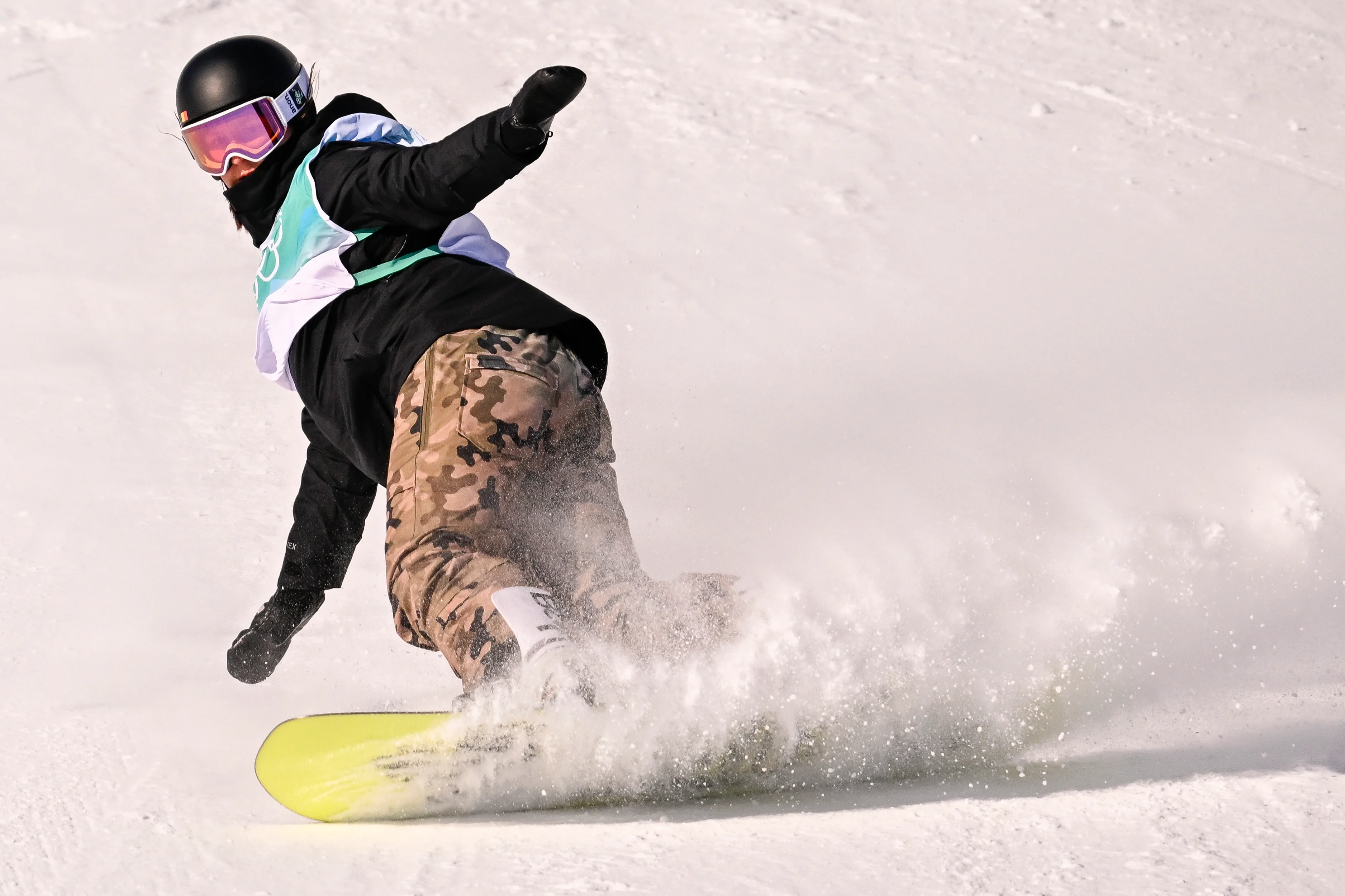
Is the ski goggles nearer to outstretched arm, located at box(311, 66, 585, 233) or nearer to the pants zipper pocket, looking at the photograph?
outstretched arm, located at box(311, 66, 585, 233)

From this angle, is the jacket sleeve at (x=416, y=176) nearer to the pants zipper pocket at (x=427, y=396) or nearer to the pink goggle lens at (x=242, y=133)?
the pink goggle lens at (x=242, y=133)

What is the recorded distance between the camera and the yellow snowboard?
2.09 m

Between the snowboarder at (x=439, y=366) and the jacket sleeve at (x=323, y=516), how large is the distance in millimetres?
42

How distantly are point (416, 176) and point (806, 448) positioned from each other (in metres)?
1.73

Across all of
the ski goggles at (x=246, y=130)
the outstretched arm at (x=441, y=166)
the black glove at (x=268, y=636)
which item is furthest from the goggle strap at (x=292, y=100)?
the black glove at (x=268, y=636)

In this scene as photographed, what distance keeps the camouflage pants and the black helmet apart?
69 centimetres

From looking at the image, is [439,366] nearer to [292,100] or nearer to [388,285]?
[388,285]

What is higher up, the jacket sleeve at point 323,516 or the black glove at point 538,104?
the black glove at point 538,104

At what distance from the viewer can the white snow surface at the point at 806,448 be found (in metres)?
1.98

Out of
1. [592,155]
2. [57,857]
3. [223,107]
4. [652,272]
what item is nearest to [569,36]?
[592,155]

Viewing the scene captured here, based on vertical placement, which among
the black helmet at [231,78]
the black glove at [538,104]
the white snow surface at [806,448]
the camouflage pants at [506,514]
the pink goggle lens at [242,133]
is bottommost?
the white snow surface at [806,448]

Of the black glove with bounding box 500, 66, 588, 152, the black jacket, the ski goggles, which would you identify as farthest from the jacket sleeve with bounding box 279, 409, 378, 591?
the black glove with bounding box 500, 66, 588, 152

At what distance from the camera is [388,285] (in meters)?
2.46

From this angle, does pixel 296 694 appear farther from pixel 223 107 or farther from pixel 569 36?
pixel 569 36
